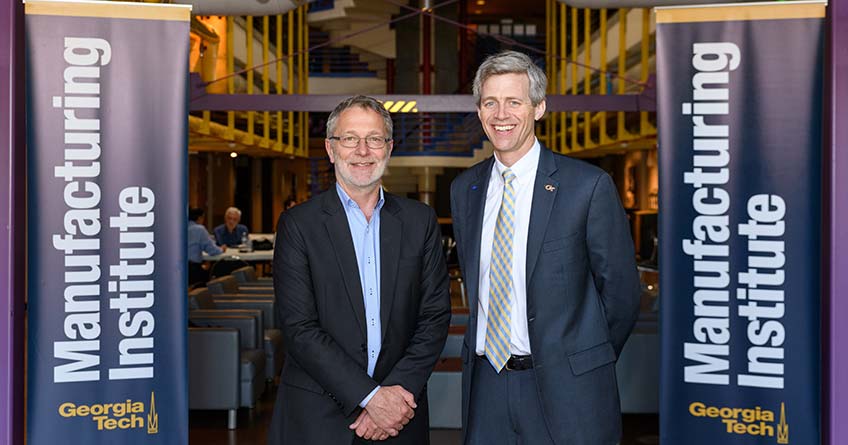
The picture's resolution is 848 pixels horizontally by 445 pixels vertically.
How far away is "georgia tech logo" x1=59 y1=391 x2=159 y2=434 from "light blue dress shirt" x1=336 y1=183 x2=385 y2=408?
1.31 metres

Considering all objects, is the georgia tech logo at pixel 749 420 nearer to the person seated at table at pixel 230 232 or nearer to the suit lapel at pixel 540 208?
the suit lapel at pixel 540 208

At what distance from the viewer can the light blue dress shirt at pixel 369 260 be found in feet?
8.80

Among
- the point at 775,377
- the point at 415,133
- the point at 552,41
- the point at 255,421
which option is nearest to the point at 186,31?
the point at 775,377

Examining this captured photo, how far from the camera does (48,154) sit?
3334 mm

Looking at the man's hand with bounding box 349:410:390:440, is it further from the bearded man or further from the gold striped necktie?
the gold striped necktie

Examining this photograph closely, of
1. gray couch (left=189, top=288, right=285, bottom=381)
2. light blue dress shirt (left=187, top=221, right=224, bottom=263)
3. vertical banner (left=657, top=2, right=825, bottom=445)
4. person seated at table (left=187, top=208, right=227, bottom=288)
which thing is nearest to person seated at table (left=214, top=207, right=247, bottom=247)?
person seated at table (left=187, top=208, right=227, bottom=288)

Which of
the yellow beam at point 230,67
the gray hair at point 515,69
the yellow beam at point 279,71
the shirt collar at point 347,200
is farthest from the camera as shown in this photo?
the yellow beam at point 279,71

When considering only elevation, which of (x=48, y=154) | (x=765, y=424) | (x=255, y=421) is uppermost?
(x=48, y=154)

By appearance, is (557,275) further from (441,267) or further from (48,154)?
(48,154)

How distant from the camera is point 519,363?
99.7 inches

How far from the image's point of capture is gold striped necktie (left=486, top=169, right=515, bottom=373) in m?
2.55

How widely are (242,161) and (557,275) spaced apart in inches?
781

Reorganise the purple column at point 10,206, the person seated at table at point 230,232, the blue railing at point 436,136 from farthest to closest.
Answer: the blue railing at point 436,136, the person seated at table at point 230,232, the purple column at point 10,206

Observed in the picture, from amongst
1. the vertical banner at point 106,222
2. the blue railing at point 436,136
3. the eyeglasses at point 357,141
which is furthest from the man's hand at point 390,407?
the blue railing at point 436,136
